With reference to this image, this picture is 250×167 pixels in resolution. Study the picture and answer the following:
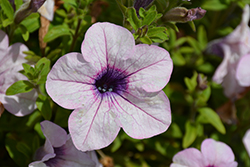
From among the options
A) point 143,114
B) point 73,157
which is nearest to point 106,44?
point 143,114

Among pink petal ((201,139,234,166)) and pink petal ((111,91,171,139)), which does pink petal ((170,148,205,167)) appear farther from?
pink petal ((111,91,171,139))

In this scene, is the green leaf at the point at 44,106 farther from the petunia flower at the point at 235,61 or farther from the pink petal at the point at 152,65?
the petunia flower at the point at 235,61

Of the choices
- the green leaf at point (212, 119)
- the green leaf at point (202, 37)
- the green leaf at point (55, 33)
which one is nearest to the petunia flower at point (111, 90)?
the green leaf at point (55, 33)

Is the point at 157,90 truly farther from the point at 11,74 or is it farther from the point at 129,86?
the point at 11,74

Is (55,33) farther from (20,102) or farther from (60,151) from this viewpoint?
(60,151)

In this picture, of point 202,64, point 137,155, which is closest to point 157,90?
point 137,155

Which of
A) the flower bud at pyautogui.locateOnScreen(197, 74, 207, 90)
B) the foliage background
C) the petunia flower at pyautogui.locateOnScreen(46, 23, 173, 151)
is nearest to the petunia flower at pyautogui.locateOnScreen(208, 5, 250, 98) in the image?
the foliage background
